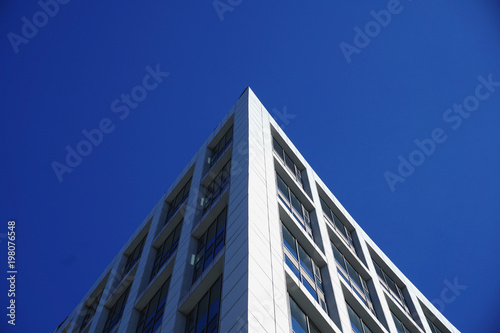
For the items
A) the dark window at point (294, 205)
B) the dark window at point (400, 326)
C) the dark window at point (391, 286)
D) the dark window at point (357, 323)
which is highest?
the dark window at point (294, 205)

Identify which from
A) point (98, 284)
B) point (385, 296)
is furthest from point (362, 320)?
point (98, 284)

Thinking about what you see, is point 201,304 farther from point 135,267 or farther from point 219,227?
point 135,267

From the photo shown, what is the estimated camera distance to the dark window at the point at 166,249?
1083 inches

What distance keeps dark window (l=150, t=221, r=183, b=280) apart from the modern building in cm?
10

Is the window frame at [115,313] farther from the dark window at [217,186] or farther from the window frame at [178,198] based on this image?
the dark window at [217,186]

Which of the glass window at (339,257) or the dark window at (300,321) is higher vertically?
the glass window at (339,257)

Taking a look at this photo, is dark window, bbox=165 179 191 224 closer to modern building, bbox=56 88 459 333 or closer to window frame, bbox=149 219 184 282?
modern building, bbox=56 88 459 333

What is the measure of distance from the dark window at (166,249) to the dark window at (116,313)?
2965 millimetres

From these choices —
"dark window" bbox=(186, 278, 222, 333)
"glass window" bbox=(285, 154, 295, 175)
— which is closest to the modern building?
"dark window" bbox=(186, 278, 222, 333)

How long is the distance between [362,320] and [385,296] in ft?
20.7

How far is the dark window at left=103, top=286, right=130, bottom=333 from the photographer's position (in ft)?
91.9

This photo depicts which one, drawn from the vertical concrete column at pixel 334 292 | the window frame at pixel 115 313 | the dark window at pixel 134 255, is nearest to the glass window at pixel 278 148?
the vertical concrete column at pixel 334 292

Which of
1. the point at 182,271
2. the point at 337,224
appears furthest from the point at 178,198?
the point at 182,271

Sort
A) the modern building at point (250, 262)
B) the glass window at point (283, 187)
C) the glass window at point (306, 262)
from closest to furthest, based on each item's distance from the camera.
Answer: the modern building at point (250, 262), the glass window at point (306, 262), the glass window at point (283, 187)
